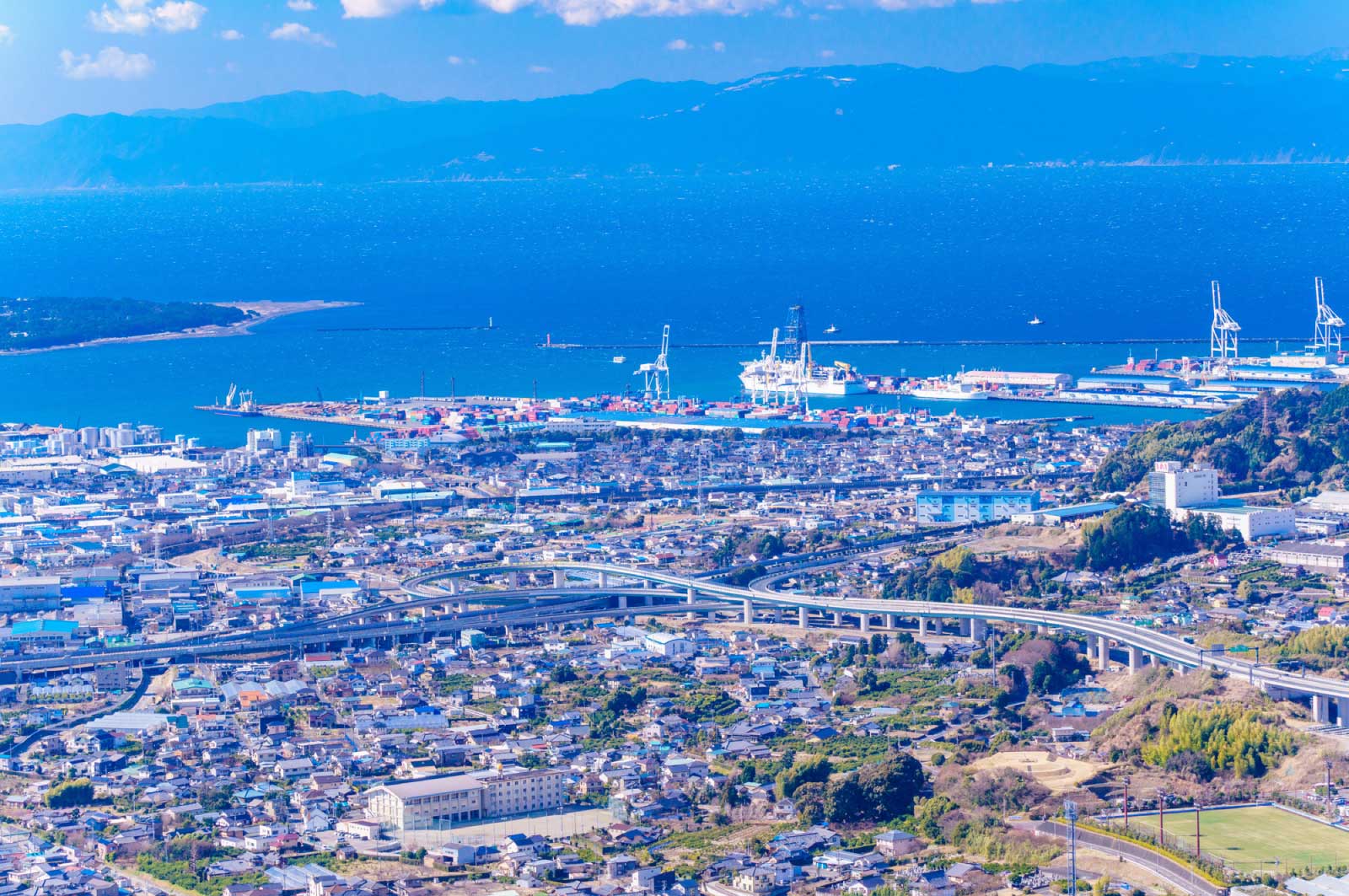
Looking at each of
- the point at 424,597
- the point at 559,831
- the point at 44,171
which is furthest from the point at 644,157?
the point at 559,831

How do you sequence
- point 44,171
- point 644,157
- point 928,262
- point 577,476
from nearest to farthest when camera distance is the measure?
point 577,476, point 928,262, point 644,157, point 44,171

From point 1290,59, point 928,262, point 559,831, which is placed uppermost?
point 1290,59

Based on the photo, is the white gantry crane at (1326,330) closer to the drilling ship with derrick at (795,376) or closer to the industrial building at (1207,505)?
the drilling ship with derrick at (795,376)

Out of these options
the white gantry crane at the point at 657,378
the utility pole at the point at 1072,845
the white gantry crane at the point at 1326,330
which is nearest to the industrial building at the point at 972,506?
the white gantry crane at the point at 657,378

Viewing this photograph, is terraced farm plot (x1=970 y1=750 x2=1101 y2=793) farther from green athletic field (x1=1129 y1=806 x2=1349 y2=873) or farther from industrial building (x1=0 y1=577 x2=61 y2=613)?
industrial building (x1=0 y1=577 x2=61 y2=613)

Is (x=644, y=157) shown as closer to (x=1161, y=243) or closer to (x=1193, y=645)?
Answer: (x=1161, y=243)

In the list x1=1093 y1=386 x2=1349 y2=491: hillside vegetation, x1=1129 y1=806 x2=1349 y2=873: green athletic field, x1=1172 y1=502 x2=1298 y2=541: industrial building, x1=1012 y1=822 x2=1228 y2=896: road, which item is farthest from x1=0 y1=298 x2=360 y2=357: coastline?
x1=1129 y1=806 x2=1349 y2=873: green athletic field
